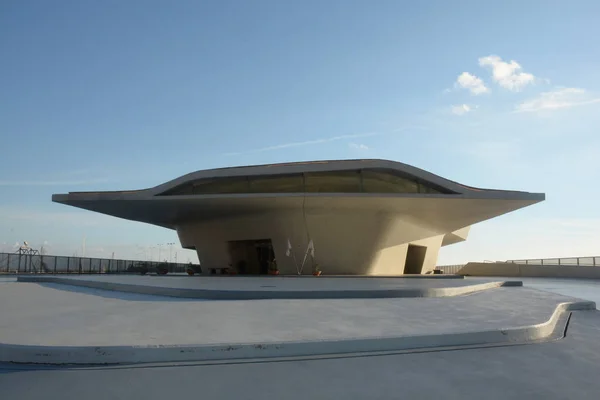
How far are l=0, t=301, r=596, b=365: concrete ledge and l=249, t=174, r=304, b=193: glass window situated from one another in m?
16.5

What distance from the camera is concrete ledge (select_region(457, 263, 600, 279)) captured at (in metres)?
26.4

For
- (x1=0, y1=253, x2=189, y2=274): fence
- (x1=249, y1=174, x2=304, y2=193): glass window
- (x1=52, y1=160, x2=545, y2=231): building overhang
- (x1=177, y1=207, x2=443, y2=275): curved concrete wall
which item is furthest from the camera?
(x1=0, y1=253, x2=189, y2=274): fence

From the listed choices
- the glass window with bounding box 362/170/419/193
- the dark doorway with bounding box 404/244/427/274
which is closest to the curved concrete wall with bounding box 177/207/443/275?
the glass window with bounding box 362/170/419/193

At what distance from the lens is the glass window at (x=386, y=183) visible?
68.3 ft

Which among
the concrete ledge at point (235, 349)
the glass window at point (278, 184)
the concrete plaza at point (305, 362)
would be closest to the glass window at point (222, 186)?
the glass window at point (278, 184)

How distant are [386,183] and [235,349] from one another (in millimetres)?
17859

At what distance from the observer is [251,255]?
28312mm

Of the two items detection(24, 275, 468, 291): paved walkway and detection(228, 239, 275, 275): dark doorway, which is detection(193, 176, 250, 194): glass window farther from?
detection(24, 275, 468, 291): paved walkway

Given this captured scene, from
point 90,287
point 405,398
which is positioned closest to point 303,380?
point 405,398

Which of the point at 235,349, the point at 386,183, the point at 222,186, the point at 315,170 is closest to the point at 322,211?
the point at 315,170

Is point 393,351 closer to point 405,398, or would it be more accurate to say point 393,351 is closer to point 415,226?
point 405,398

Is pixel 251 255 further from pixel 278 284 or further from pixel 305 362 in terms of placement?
pixel 305 362

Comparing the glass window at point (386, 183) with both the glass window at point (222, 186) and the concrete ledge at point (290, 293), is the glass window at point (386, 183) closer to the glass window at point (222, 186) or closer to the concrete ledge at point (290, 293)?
the glass window at point (222, 186)

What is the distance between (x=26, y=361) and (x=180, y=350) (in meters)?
1.25
